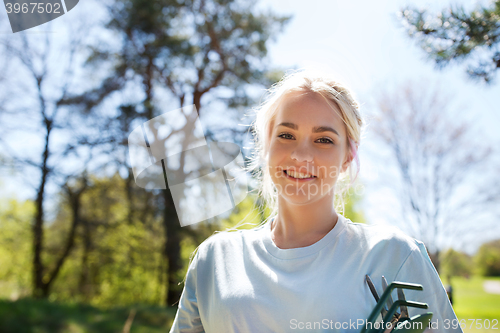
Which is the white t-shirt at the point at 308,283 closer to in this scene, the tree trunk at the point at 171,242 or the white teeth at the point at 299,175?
the white teeth at the point at 299,175

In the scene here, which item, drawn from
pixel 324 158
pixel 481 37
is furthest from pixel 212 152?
pixel 324 158

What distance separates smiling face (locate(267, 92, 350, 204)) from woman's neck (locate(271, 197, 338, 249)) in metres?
0.03

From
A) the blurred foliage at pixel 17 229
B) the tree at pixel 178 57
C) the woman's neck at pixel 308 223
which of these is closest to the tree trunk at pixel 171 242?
the tree at pixel 178 57

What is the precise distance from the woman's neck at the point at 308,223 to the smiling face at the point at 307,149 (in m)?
0.03

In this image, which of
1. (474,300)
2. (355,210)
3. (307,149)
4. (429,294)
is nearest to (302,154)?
(307,149)

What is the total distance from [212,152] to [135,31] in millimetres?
3530

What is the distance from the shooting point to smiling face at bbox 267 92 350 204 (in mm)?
993

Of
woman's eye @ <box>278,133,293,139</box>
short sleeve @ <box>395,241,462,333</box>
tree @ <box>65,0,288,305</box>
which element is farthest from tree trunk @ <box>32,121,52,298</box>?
short sleeve @ <box>395,241,462,333</box>

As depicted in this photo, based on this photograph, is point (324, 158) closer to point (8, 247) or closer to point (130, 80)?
point (130, 80)

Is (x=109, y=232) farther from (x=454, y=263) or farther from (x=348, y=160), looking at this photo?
(x=454, y=263)

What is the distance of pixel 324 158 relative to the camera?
1.00 m

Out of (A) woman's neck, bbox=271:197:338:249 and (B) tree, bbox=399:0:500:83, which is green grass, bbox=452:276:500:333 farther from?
(A) woman's neck, bbox=271:197:338:249

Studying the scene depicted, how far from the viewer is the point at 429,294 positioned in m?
0.81

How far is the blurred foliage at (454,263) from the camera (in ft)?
25.9
